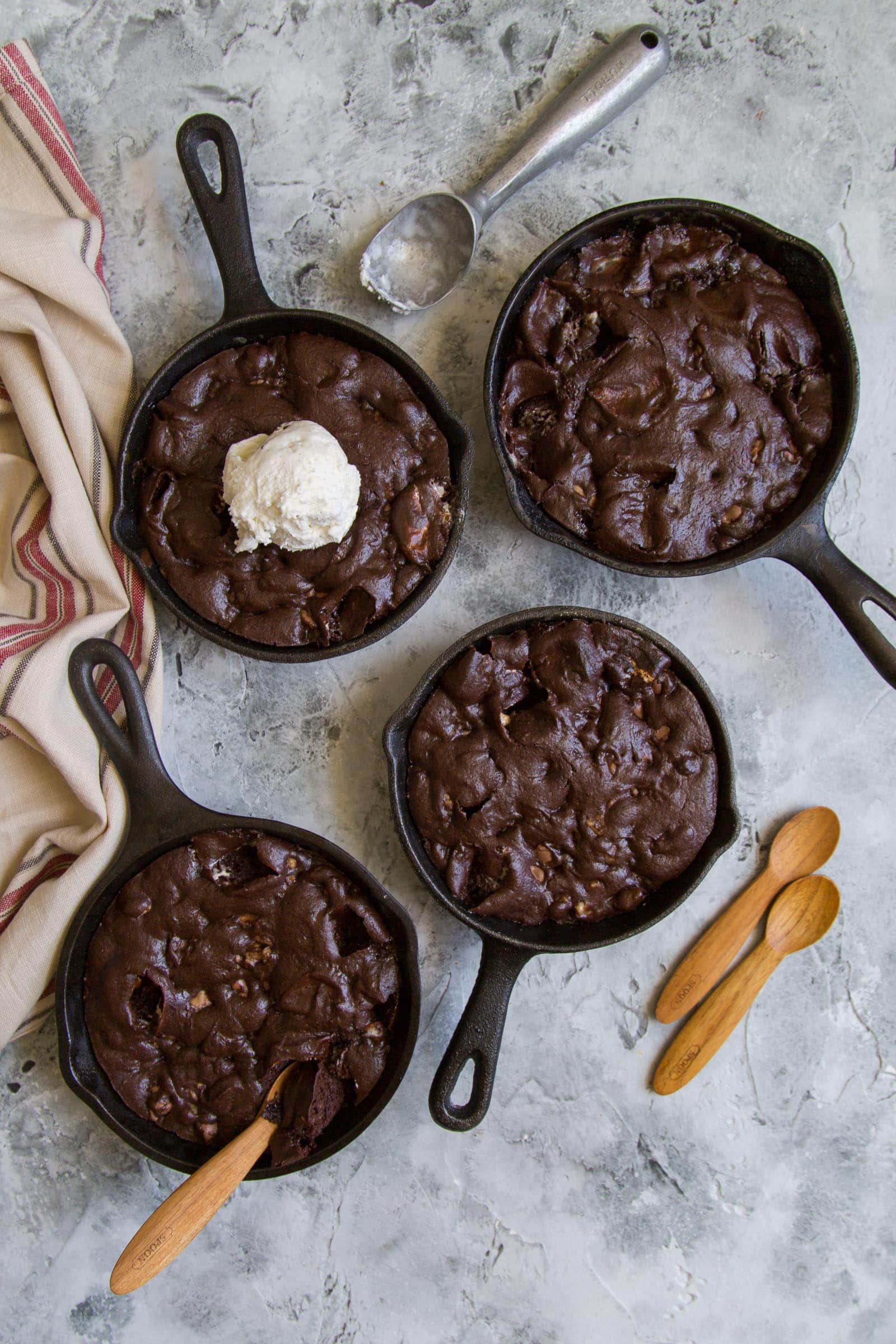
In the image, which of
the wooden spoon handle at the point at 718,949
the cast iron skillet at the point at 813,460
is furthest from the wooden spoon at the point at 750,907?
the cast iron skillet at the point at 813,460

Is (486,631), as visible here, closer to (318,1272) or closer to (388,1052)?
(388,1052)

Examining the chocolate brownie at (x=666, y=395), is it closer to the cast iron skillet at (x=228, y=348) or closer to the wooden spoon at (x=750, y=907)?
the cast iron skillet at (x=228, y=348)

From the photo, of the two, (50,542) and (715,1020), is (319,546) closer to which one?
(50,542)

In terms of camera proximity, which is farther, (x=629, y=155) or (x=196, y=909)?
(x=629, y=155)

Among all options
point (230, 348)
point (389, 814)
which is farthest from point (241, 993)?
point (230, 348)

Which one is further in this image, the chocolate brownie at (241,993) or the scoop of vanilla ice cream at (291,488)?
the chocolate brownie at (241,993)

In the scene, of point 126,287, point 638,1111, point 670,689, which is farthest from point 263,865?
point 126,287
